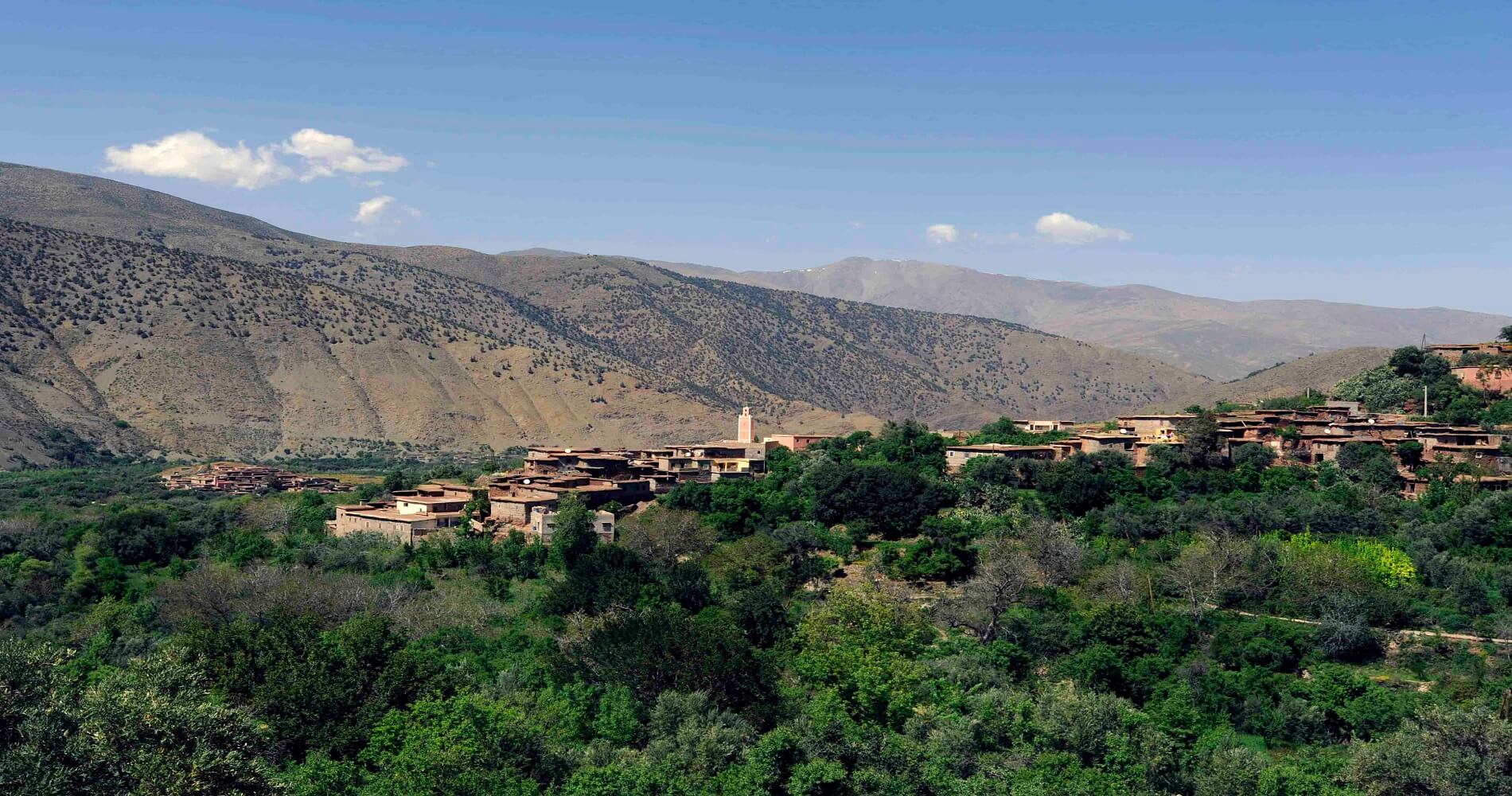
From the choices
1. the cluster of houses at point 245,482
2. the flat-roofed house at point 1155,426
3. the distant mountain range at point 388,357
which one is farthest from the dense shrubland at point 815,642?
the distant mountain range at point 388,357

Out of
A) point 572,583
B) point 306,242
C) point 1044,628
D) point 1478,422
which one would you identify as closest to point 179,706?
point 572,583

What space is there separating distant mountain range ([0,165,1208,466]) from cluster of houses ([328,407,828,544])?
34418 mm

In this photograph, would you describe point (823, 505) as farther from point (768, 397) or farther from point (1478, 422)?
point (768, 397)

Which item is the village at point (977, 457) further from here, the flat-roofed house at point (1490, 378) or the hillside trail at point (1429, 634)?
the hillside trail at point (1429, 634)

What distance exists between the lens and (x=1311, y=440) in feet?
171

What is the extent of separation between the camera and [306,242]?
6235 inches

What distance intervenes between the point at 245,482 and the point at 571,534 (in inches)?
1175

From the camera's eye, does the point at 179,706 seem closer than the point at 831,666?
Yes

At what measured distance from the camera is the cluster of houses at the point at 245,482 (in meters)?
65.3

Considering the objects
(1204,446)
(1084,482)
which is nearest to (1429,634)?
(1084,482)

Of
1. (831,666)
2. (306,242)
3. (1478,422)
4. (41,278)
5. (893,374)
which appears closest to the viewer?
(831,666)

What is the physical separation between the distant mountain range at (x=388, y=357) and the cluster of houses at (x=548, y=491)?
34.4 m

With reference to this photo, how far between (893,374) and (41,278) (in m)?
80.3

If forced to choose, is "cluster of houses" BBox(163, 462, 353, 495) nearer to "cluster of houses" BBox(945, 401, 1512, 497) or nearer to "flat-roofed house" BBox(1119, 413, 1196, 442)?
"cluster of houses" BBox(945, 401, 1512, 497)
